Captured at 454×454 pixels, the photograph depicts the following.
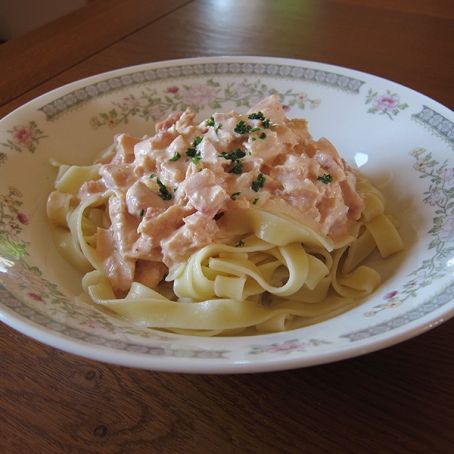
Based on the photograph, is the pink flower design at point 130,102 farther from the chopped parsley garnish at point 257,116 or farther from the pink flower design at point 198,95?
the chopped parsley garnish at point 257,116

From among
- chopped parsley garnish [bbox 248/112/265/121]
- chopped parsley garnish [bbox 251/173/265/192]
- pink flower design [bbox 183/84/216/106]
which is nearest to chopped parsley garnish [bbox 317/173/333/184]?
chopped parsley garnish [bbox 251/173/265/192]

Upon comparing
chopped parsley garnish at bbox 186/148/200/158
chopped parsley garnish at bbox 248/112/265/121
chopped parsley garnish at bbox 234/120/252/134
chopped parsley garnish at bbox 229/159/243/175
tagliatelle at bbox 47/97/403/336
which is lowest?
tagliatelle at bbox 47/97/403/336

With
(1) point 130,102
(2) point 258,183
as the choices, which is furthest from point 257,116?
(1) point 130,102

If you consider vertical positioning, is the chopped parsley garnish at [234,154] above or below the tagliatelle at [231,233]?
above

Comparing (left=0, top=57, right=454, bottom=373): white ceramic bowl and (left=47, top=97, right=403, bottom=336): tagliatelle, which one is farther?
(left=47, top=97, right=403, bottom=336): tagliatelle

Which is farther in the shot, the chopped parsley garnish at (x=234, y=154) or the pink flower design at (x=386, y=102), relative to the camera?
the pink flower design at (x=386, y=102)

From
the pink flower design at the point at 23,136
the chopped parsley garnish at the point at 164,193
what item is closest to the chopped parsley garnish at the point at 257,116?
the chopped parsley garnish at the point at 164,193

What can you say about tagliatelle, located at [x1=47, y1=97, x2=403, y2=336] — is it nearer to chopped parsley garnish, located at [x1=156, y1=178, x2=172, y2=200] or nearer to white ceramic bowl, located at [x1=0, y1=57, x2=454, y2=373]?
chopped parsley garnish, located at [x1=156, y1=178, x2=172, y2=200]
